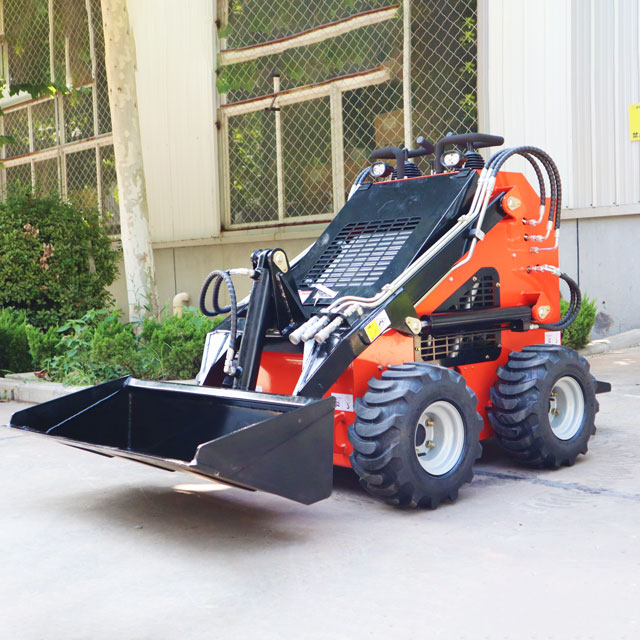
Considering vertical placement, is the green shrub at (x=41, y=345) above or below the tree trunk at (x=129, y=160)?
below

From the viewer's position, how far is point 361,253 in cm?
490

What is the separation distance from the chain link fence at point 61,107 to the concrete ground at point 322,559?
35.3ft

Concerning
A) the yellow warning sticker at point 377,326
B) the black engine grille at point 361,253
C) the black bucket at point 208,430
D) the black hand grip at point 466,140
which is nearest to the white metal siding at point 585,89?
the black hand grip at point 466,140

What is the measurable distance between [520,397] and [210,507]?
5.69 ft

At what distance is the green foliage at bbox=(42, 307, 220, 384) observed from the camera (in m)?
7.65

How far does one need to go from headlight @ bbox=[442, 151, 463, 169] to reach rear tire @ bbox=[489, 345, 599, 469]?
114cm

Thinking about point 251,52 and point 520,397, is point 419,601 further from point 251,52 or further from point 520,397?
point 251,52

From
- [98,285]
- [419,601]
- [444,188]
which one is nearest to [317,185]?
[98,285]

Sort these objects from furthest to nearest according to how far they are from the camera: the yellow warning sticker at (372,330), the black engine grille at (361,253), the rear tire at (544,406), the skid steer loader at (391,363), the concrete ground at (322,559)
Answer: the black engine grille at (361,253)
the rear tire at (544,406)
the yellow warning sticker at (372,330)
the skid steer loader at (391,363)
the concrete ground at (322,559)

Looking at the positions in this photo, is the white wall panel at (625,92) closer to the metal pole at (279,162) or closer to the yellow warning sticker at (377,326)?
the metal pole at (279,162)

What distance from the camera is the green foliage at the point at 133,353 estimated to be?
7.65 meters

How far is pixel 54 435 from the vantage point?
14.2 feet

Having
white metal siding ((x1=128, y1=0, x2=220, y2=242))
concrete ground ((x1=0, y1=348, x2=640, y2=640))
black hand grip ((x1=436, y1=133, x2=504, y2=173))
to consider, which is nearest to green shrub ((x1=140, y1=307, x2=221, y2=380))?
concrete ground ((x1=0, y1=348, x2=640, y2=640))

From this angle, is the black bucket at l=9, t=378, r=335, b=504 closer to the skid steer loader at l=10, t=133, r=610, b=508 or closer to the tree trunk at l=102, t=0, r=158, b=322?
the skid steer loader at l=10, t=133, r=610, b=508
